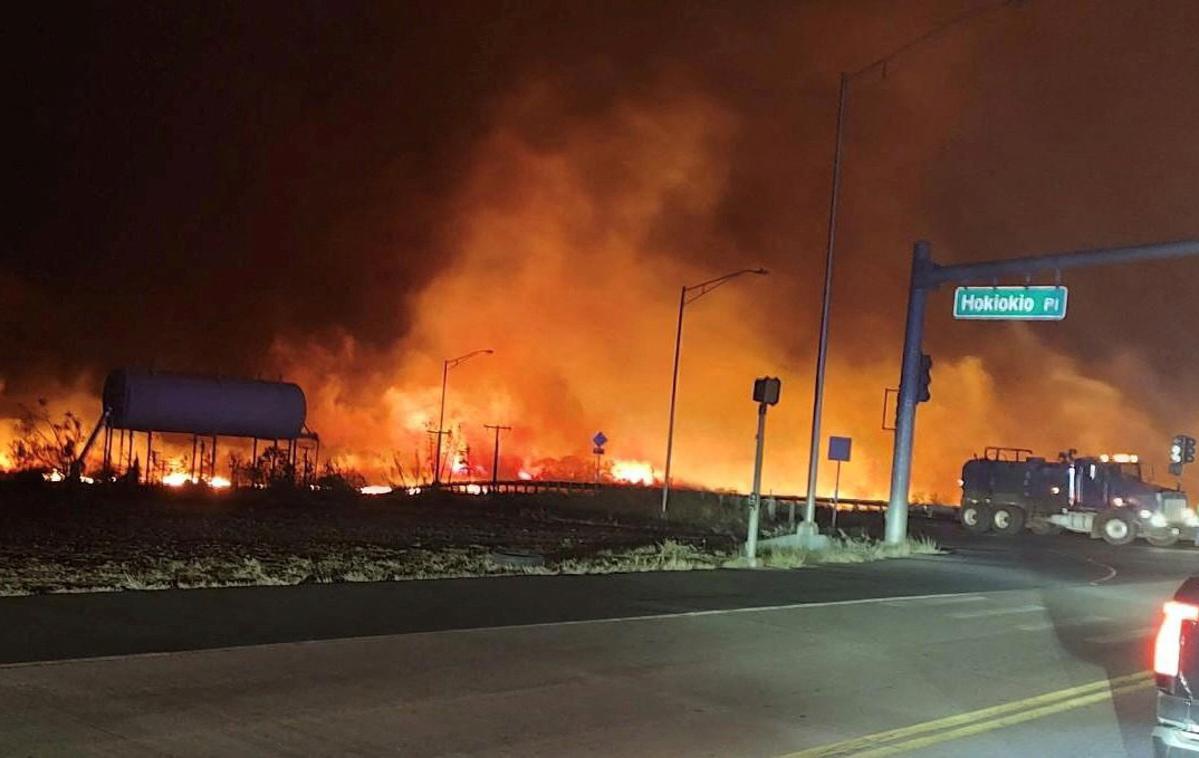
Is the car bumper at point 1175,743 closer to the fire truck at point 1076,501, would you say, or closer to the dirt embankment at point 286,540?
the dirt embankment at point 286,540

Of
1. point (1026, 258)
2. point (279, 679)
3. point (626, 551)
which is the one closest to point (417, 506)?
point (626, 551)

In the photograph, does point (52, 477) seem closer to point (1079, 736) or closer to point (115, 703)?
point (115, 703)

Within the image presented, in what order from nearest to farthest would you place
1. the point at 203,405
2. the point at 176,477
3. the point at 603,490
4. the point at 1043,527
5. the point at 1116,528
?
1. the point at 1116,528
2. the point at 1043,527
3. the point at 203,405
4. the point at 176,477
5. the point at 603,490

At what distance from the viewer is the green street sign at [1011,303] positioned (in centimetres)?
2300

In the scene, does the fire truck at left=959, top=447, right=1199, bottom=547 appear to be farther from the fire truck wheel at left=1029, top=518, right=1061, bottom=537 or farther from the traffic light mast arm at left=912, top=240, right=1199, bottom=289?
the traffic light mast arm at left=912, top=240, right=1199, bottom=289

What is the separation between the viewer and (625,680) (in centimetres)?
980

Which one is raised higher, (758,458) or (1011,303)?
(1011,303)

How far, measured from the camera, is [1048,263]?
22344mm

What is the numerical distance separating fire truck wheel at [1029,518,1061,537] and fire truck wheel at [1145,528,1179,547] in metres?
3.18

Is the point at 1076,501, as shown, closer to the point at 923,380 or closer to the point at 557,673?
the point at 923,380

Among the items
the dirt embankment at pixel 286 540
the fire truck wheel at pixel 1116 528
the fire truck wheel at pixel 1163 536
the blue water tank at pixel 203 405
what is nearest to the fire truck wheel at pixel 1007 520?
the fire truck wheel at pixel 1116 528

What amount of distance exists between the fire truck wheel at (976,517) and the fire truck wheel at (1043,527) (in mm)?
1472

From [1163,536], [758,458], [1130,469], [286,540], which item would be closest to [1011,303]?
[758,458]

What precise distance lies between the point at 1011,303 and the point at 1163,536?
17.0 meters
